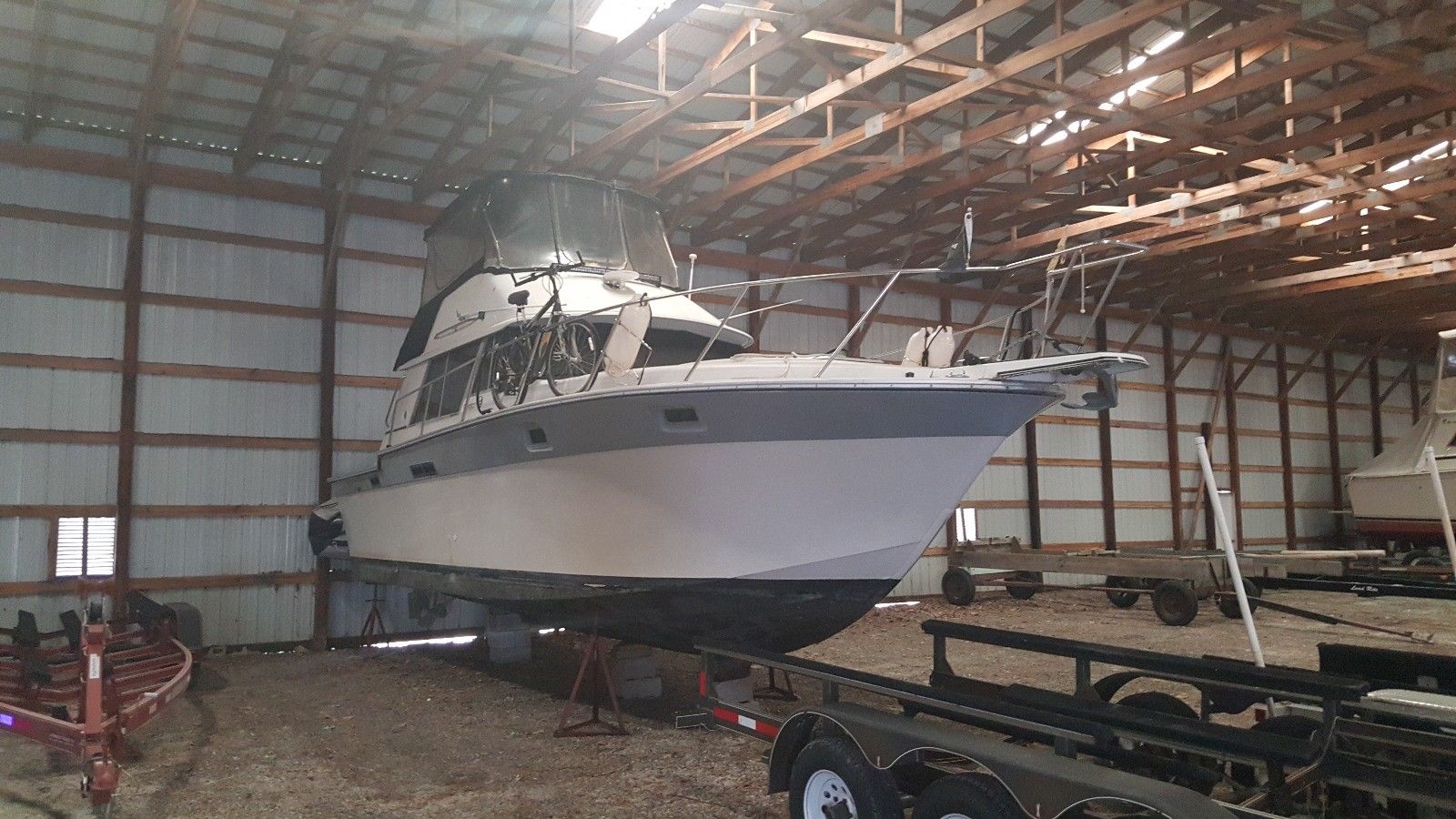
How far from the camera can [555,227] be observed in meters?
6.43

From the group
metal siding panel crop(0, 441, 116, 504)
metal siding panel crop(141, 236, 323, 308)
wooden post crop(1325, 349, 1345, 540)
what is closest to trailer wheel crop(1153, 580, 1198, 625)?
metal siding panel crop(141, 236, 323, 308)

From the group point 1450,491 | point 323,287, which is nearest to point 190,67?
point 323,287

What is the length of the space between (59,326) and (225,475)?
182 cm

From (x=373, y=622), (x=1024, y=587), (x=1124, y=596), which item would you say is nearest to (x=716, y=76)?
(x=373, y=622)

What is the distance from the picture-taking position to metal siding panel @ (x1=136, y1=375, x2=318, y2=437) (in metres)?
8.23

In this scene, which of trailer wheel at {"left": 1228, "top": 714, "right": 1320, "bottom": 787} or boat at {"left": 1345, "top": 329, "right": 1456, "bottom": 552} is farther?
boat at {"left": 1345, "top": 329, "right": 1456, "bottom": 552}

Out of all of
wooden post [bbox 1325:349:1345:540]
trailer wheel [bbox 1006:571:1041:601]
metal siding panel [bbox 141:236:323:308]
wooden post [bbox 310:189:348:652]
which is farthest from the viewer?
wooden post [bbox 1325:349:1345:540]

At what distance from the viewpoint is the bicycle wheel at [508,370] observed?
5277 millimetres

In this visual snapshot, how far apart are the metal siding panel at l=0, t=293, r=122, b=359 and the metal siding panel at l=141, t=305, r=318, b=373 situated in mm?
260

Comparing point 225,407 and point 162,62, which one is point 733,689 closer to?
point 162,62

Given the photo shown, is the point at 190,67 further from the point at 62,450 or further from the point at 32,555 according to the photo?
the point at 32,555

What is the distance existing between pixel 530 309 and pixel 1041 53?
13.2 ft

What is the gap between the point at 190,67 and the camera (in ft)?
24.4

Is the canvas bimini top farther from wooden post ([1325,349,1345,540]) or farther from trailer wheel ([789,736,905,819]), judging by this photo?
wooden post ([1325,349,1345,540])
